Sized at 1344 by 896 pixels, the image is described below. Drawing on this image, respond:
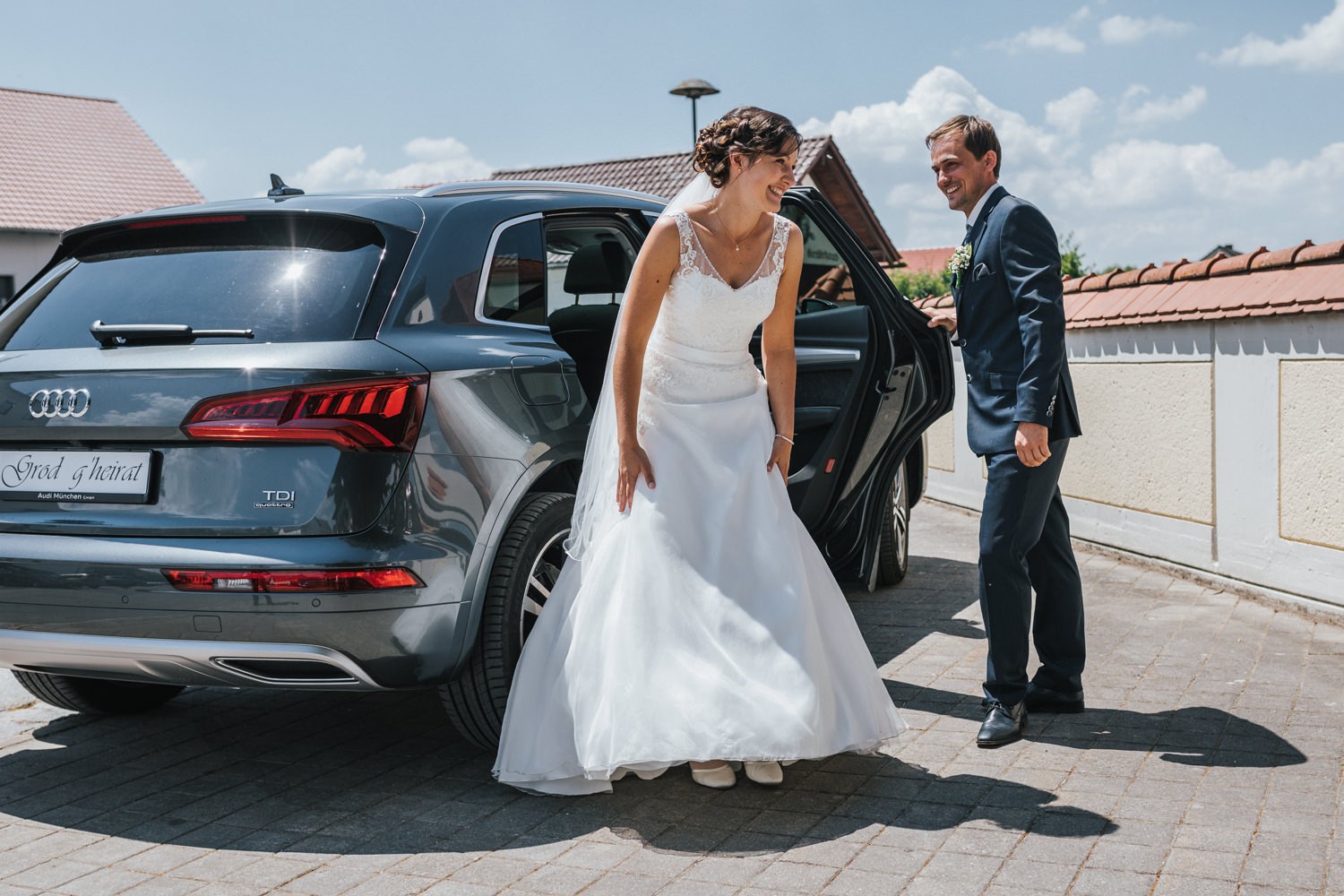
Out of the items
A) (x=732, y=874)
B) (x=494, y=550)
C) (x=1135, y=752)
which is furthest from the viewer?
(x=1135, y=752)

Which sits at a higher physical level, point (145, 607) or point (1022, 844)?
point (145, 607)

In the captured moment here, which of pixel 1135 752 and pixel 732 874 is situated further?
pixel 1135 752

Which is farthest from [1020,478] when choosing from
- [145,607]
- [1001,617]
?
[145,607]

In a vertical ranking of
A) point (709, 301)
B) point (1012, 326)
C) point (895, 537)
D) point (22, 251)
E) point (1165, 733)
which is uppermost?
point (22, 251)

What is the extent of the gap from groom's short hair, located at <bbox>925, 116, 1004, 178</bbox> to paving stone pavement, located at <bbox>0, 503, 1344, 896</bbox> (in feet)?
6.66

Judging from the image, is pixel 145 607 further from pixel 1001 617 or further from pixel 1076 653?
pixel 1076 653

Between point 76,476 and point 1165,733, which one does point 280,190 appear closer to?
point 76,476

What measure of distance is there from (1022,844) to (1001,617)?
124 centimetres

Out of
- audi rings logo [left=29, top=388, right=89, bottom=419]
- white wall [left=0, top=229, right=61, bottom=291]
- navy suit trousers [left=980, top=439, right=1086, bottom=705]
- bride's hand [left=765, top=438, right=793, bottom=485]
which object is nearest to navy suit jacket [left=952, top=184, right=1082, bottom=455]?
navy suit trousers [left=980, top=439, right=1086, bottom=705]

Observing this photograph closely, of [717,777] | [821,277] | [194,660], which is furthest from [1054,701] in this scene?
[194,660]

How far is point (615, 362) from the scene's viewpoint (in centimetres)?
426

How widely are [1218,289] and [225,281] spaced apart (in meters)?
5.85

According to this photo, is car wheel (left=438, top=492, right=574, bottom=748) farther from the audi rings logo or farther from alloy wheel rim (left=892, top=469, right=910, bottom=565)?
alloy wheel rim (left=892, top=469, right=910, bottom=565)

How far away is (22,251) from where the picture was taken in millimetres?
33406
